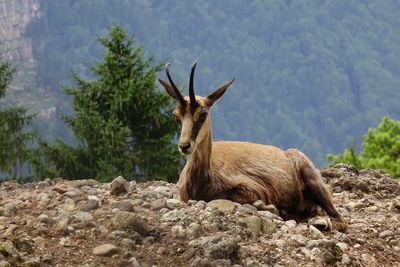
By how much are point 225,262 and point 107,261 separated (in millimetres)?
1134

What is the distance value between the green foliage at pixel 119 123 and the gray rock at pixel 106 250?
822 inches

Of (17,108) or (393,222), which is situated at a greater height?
(17,108)

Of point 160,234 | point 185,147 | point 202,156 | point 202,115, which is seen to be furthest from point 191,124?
point 160,234

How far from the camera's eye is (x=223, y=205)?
340 inches

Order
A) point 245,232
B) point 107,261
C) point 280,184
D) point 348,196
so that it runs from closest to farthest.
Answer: point 107,261 → point 245,232 → point 280,184 → point 348,196

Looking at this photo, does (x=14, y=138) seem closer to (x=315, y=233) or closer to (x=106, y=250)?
(x=315, y=233)

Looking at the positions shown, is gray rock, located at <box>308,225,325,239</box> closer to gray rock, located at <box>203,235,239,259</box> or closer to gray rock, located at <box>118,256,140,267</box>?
gray rock, located at <box>203,235,239,259</box>

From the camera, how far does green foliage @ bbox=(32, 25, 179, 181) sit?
93.9 ft

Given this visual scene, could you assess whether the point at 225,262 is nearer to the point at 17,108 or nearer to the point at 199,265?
the point at 199,265

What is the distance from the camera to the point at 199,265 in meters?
6.85

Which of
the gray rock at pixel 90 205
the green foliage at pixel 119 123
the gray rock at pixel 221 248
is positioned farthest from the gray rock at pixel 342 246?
the green foliage at pixel 119 123

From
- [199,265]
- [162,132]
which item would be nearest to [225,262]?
[199,265]

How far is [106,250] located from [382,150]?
41162 mm

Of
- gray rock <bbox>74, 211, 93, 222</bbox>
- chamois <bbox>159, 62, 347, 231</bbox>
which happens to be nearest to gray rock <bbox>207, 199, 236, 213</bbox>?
chamois <bbox>159, 62, 347, 231</bbox>
